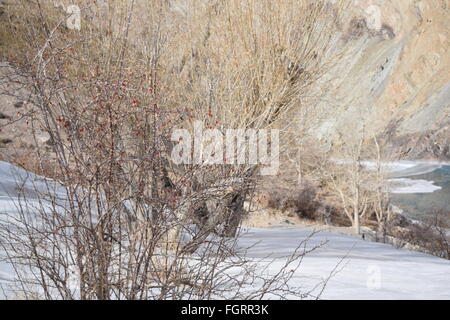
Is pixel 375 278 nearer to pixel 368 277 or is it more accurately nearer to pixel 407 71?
pixel 368 277

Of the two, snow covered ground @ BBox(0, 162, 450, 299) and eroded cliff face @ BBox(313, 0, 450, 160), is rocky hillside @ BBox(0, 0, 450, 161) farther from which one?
snow covered ground @ BBox(0, 162, 450, 299)

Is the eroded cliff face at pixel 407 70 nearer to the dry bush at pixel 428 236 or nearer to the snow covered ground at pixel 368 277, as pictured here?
the dry bush at pixel 428 236

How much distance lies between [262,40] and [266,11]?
1.23 ft

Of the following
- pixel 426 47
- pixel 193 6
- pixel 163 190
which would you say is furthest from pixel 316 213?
pixel 426 47

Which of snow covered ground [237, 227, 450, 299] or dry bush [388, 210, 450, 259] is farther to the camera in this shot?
dry bush [388, 210, 450, 259]

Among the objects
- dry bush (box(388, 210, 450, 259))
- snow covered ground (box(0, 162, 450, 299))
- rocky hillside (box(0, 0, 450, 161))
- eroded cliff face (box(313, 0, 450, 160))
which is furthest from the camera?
eroded cliff face (box(313, 0, 450, 160))

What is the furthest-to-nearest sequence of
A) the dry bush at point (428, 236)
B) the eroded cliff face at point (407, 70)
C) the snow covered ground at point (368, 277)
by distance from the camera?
the eroded cliff face at point (407, 70)
the dry bush at point (428, 236)
the snow covered ground at point (368, 277)

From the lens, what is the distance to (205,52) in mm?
6629

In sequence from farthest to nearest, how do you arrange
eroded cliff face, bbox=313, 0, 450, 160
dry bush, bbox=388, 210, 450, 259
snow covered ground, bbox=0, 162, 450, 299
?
eroded cliff face, bbox=313, 0, 450, 160 < dry bush, bbox=388, 210, 450, 259 < snow covered ground, bbox=0, 162, 450, 299

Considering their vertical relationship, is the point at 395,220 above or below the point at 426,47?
below

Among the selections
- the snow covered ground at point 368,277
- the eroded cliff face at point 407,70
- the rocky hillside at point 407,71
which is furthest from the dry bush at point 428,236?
the eroded cliff face at point 407,70

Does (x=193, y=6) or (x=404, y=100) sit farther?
(x=404, y=100)

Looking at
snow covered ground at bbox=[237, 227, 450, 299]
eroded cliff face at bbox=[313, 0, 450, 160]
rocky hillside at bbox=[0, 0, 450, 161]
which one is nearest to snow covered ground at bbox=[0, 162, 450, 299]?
snow covered ground at bbox=[237, 227, 450, 299]
